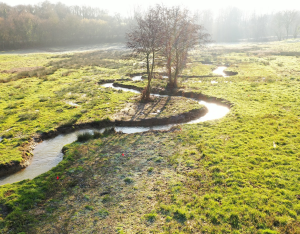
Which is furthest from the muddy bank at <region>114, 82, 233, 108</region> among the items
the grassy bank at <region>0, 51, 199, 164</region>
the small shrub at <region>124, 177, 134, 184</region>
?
the small shrub at <region>124, 177, 134, 184</region>

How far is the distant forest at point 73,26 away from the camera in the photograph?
78188 mm

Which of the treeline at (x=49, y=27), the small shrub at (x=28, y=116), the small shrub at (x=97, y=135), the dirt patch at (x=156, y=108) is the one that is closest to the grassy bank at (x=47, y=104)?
the small shrub at (x=28, y=116)

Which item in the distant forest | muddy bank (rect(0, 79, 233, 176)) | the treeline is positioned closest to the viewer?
muddy bank (rect(0, 79, 233, 176))

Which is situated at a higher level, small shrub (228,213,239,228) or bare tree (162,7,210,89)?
bare tree (162,7,210,89)

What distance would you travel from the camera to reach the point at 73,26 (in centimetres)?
9794

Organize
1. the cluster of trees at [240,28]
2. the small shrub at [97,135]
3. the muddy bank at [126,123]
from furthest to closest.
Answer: the cluster of trees at [240,28], the small shrub at [97,135], the muddy bank at [126,123]

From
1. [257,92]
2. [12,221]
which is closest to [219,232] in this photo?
[12,221]

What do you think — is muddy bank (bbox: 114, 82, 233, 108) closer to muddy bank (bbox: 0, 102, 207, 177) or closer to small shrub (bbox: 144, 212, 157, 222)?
muddy bank (bbox: 0, 102, 207, 177)

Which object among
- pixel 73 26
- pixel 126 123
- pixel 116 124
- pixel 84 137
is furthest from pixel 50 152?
pixel 73 26

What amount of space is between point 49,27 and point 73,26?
41.5ft

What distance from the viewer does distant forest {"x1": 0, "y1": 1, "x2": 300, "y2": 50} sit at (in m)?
78.2

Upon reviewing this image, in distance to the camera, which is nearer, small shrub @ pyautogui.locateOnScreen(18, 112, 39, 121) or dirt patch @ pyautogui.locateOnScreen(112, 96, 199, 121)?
small shrub @ pyautogui.locateOnScreen(18, 112, 39, 121)

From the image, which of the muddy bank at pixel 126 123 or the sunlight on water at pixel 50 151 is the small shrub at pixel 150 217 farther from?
the muddy bank at pixel 126 123

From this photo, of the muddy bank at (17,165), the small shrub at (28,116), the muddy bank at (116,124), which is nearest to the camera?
the muddy bank at (17,165)
